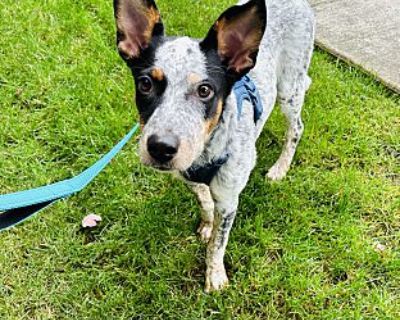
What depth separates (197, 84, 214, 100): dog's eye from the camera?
9.84 ft

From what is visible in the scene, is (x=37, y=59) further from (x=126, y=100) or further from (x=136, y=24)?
(x=136, y=24)

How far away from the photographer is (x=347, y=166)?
4844 millimetres

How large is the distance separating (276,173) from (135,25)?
1.89 m

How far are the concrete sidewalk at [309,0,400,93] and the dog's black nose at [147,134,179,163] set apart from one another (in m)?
3.10

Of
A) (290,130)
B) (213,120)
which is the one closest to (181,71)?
(213,120)

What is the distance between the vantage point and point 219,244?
387 cm

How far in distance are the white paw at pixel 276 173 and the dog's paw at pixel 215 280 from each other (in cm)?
91

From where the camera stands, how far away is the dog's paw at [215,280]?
3.99 meters

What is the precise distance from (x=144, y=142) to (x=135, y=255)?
142cm

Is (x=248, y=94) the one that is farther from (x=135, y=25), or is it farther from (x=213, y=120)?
(x=135, y=25)

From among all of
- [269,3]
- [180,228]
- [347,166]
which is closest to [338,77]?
[347,166]

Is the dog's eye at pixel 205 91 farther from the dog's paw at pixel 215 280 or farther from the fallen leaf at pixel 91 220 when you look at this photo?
the fallen leaf at pixel 91 220

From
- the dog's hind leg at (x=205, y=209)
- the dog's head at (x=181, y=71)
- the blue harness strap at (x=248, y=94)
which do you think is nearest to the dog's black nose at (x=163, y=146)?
the dog's head at (x=181, y=71)

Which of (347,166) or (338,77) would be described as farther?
(338,77)
